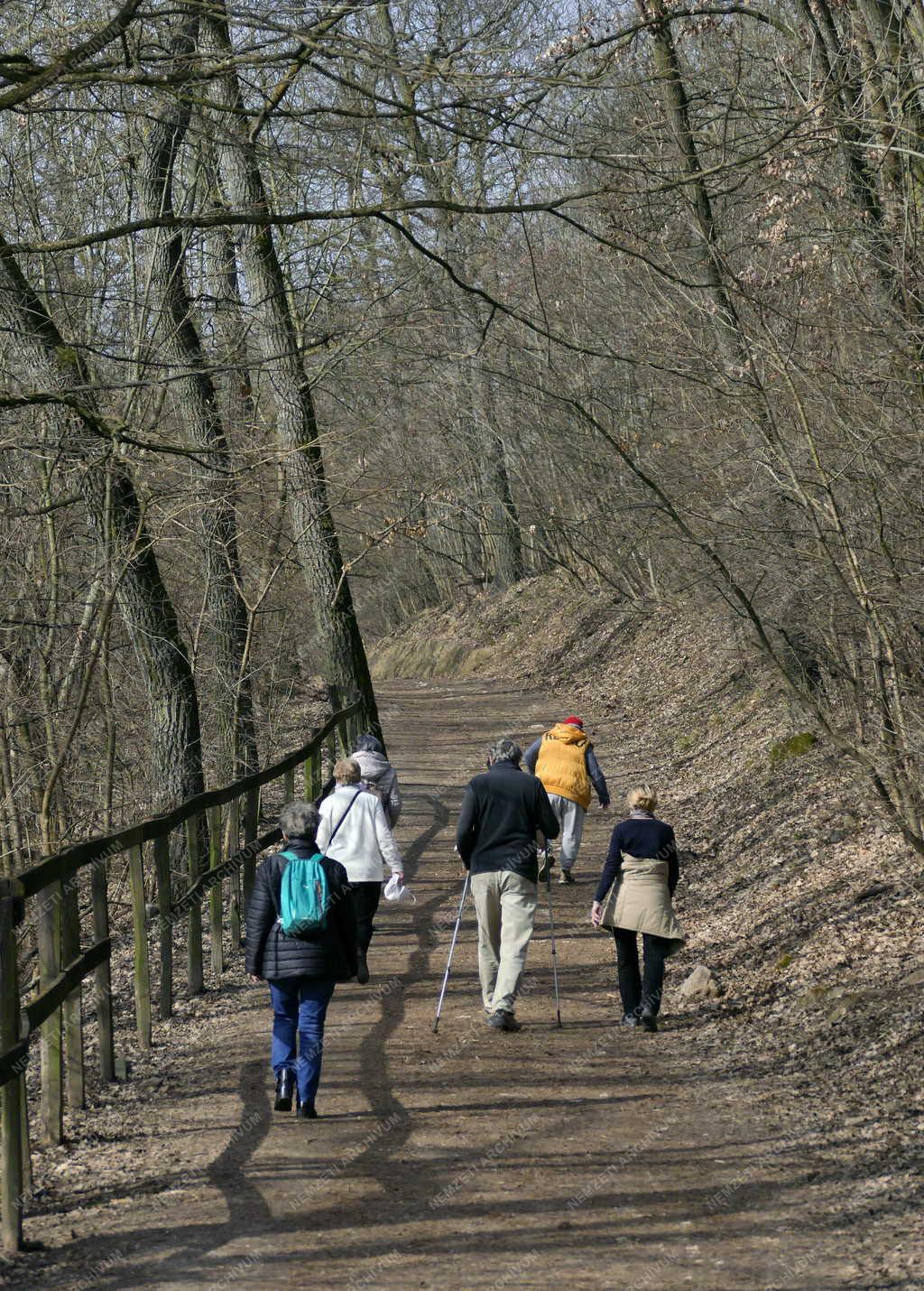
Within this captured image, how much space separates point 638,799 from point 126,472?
15.3 feet

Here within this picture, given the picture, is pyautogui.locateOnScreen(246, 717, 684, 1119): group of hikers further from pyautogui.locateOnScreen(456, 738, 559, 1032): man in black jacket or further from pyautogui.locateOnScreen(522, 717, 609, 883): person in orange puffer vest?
pyautogui.locateOnScreen(522, 717, 609, 883): person in orange puffer vest

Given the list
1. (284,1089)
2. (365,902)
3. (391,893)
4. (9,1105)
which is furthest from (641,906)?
(9,1105)

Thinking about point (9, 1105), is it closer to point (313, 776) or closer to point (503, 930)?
point (503, 930)

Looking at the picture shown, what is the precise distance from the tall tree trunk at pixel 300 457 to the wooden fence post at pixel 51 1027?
7.71 metres

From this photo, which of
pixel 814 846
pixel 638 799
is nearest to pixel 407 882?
pixel 814 846

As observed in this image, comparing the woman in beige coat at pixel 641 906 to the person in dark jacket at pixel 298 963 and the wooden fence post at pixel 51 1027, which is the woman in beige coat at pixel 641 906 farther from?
the wooden fence post at pixel 51 1027

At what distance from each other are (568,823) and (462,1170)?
23.5ft

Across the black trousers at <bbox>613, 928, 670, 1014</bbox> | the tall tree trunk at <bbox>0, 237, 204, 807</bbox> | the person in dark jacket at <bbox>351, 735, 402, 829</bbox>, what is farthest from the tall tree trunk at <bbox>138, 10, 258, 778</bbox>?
the black trousers at <bbox>613, 928, 670, 1014</bbox>

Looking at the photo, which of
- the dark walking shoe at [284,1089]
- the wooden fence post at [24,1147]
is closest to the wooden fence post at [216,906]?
the dark walking shoe at [284,1089]

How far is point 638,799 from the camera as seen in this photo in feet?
31.4

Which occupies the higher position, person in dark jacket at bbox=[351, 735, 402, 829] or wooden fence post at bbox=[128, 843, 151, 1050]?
person in dark jacket at bbox=[351, 735, 402, 829]

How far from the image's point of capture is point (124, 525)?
12.1 metres

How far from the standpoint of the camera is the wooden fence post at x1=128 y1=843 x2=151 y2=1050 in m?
8.72

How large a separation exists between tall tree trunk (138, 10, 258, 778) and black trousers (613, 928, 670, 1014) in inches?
162
